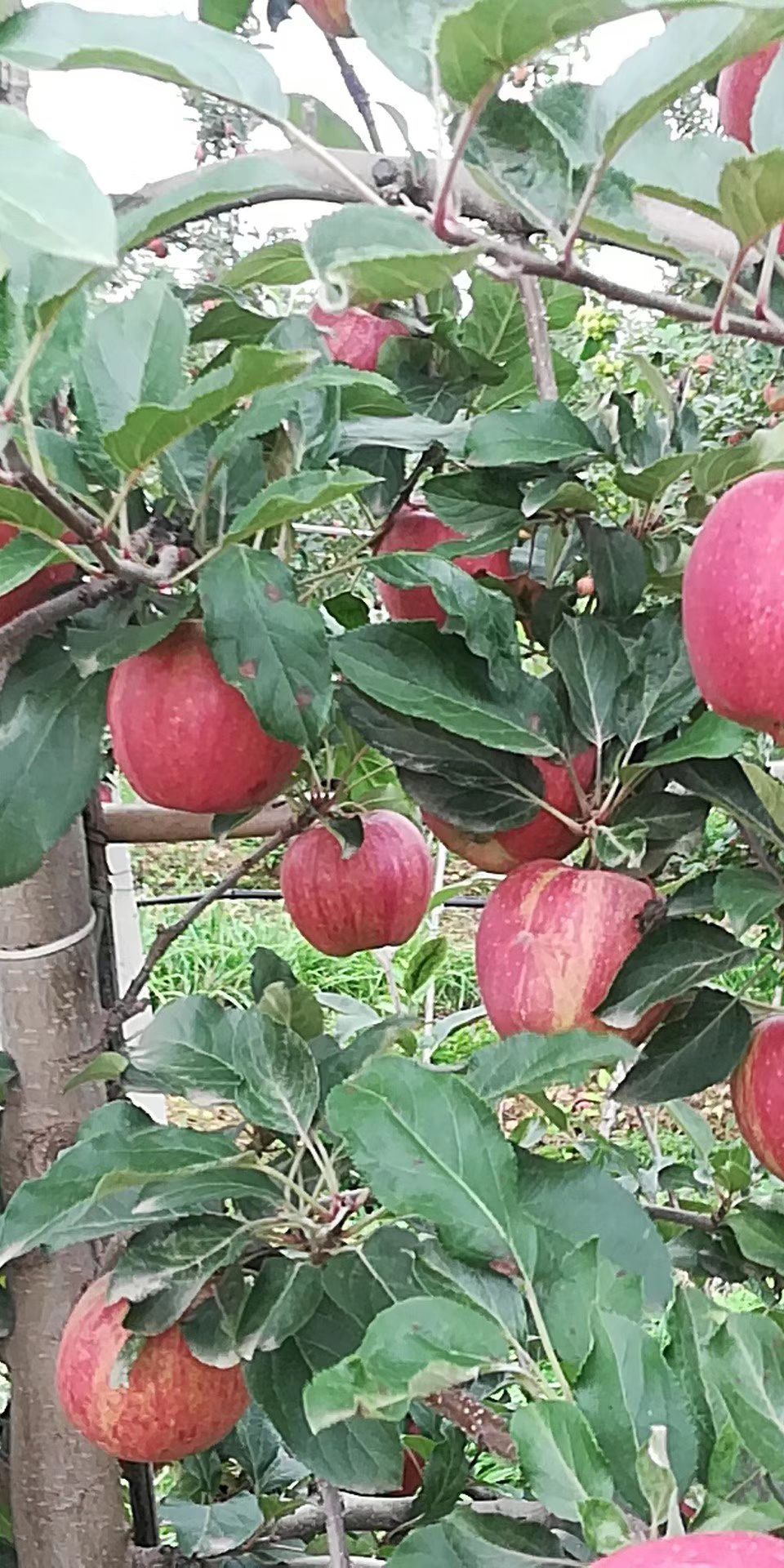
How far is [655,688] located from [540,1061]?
0.58ft

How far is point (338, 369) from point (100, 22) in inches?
4.8

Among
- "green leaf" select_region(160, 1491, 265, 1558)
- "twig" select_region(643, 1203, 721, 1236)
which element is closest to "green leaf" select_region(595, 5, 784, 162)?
"twig" select_region(643, 1203, 721, 1236)

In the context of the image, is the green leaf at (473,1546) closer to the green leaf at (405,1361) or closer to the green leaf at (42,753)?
the green leaf at (405,1361)

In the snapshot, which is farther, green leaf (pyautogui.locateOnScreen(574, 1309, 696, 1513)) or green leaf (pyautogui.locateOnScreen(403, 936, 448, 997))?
green leaf (pyautogui.locateOnScreen(403, 936, 448, 997))

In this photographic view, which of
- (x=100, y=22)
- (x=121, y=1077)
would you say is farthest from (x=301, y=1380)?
(x=100, y=22)

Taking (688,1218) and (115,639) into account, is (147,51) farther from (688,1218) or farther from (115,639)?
(688,1218)

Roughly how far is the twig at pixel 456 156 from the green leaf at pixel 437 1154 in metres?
0.27

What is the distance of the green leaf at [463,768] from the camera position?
566 millimetres

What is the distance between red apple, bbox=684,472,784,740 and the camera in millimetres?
448

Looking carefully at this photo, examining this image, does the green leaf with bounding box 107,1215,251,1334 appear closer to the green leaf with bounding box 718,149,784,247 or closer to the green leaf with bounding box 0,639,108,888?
the green leaf with bounding box 0,639,108,888

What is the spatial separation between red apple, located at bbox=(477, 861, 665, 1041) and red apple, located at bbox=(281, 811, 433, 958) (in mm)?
251

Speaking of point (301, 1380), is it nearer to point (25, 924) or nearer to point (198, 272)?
point (25, 924)

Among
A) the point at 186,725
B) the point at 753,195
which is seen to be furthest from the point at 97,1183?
the point at 753,195

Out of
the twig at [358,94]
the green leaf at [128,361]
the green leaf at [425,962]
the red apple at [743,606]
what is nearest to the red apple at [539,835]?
the red apple at [743,606]
